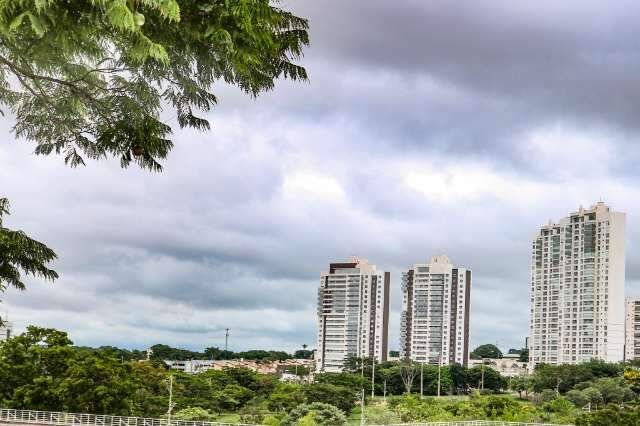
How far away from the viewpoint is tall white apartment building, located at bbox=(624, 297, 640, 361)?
100 meters

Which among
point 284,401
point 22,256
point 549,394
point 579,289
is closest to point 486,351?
point 579,289

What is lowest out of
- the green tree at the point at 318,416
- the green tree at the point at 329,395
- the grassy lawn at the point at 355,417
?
the grassy lawn at the point at 355,417

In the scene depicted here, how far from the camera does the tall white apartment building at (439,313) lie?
10469 centimetres

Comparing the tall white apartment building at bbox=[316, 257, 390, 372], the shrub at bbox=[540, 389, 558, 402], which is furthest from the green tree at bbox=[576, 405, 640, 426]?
the tall white apartment building at bbox=[316, 257, 390, 372]

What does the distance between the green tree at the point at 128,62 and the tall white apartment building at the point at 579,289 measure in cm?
8428

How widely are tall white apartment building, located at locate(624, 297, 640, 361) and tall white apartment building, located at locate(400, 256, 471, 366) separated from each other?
1956cm

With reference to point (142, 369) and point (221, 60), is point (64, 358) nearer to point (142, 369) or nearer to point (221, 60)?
point (142, 369)

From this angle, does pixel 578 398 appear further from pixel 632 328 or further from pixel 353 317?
pixel 353 317

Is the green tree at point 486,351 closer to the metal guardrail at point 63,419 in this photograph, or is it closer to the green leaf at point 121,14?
the metal guardrail at point 63,419

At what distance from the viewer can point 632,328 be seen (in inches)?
4045

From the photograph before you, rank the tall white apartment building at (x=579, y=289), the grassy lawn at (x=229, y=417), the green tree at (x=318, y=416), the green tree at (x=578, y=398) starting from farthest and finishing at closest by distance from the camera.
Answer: the tall white apartment building at (x=579, y=289) < the green tree at (x=578, y=398) < the grassy lawn at (x=229, y=417) < the green tree at (x=318, y=416)

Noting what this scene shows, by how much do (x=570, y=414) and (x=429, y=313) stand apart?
52.4m

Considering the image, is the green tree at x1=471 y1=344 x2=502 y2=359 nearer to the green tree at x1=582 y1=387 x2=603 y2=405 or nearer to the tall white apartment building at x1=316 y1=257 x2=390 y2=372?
the tall white apartment building at x1=316 y1=257 x2=390 y2=372

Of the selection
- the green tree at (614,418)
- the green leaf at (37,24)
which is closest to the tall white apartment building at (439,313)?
Result: the green tree at (614,418)
